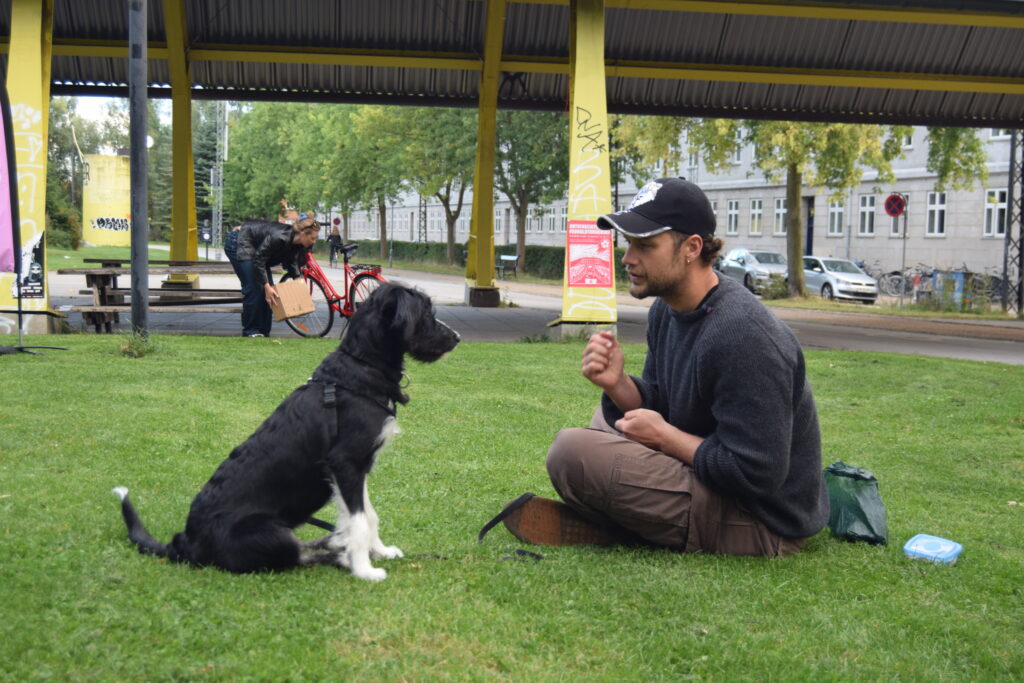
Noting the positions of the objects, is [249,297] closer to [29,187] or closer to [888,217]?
[29,187]

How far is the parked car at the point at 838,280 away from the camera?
34625 millimetres

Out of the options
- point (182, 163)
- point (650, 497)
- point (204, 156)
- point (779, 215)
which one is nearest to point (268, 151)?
point (204, 156)

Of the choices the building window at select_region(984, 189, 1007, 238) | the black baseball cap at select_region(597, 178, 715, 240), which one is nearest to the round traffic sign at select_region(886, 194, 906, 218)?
the building window at select_region(984, 189, 1007, 238)

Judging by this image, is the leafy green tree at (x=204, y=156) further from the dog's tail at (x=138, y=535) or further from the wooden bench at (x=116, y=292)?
the dog's tail at (x=138, y=535)

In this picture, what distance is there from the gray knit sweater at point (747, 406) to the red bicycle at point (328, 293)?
983 centimetres

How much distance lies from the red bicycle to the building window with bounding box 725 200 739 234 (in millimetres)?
41373

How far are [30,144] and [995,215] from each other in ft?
116

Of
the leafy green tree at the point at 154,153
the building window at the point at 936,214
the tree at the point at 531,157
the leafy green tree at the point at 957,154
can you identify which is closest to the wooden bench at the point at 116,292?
the leafy green tree at the point at 957,154

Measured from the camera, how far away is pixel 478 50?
1908cm

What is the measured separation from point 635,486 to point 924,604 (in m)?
1.23

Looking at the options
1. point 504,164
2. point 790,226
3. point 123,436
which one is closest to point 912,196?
point 790,226

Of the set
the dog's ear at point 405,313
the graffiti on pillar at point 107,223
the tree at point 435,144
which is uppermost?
the tree at point 435,144

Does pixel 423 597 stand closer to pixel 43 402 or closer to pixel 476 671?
pixel 476 671

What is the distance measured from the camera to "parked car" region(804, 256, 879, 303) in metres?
34.6
